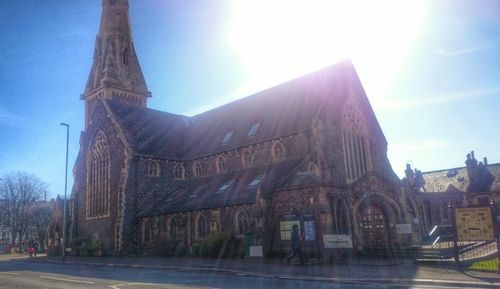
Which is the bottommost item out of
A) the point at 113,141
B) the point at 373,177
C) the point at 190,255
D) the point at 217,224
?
the point at 190,255

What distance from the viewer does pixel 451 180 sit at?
61.9m

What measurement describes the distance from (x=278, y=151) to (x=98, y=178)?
58.8 ft

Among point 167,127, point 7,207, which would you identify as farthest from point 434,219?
point 7,207

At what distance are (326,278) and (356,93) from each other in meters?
21.3

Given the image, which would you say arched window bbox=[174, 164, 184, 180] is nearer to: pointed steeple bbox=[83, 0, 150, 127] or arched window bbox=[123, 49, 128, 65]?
pointed steeple bbox=[83, 0, 150, 127]

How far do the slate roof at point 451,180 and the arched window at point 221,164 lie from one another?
122 ft

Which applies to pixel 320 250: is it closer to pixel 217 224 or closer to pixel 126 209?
pixel 217 224

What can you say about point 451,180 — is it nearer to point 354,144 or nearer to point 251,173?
point 354,144

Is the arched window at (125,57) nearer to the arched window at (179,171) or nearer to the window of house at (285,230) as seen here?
the arched window at (179,171)

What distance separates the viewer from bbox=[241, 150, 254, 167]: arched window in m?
31.4

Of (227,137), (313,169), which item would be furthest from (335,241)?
(227,137)

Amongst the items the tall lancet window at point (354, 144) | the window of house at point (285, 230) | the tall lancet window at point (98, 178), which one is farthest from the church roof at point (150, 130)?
the window of house at point (285, 230)

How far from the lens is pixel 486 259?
59.9 ft

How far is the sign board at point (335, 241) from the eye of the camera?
742 inches
